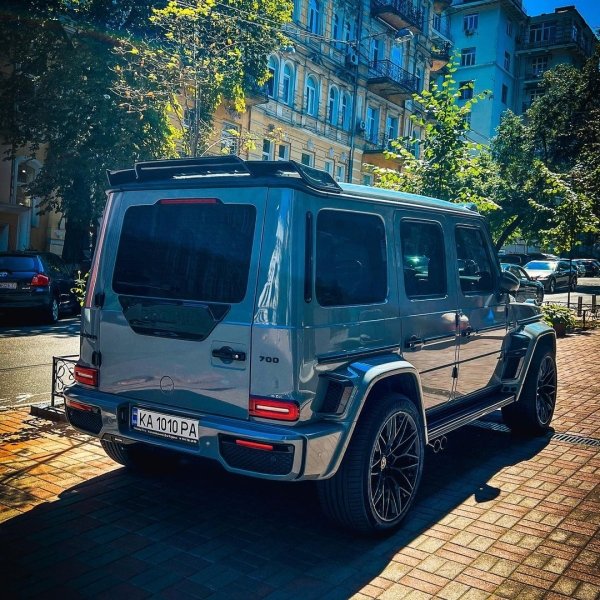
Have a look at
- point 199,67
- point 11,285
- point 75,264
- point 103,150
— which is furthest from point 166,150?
point 199,67

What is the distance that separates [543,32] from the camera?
199 feet

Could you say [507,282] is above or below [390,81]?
below

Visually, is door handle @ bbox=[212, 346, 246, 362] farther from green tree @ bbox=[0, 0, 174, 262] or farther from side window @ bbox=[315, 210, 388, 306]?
green tree @ bbox=[0, 0, 174, 262]

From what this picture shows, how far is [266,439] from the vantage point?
3.18 metres

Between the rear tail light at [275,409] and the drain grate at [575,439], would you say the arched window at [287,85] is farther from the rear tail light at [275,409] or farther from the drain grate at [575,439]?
the rear tail light at [275,409]

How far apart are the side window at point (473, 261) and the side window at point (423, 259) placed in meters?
0.32

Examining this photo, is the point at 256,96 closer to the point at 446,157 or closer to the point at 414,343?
the point at 446,157

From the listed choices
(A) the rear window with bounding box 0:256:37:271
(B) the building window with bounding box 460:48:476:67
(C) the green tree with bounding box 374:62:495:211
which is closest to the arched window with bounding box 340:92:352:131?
(C) the green tree with bounding box 374:62:495:211

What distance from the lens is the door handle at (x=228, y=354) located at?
3.33 m

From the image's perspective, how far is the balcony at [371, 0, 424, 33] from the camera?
32688mm

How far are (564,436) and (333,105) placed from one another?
27.8 metres

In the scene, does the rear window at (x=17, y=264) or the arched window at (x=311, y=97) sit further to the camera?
the arched window at (x=311, y=97)

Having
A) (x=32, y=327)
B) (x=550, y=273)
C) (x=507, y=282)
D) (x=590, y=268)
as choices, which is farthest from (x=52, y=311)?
(x=590, y=268)

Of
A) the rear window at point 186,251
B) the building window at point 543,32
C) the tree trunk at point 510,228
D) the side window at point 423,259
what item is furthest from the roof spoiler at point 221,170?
the building window at point 543,32
